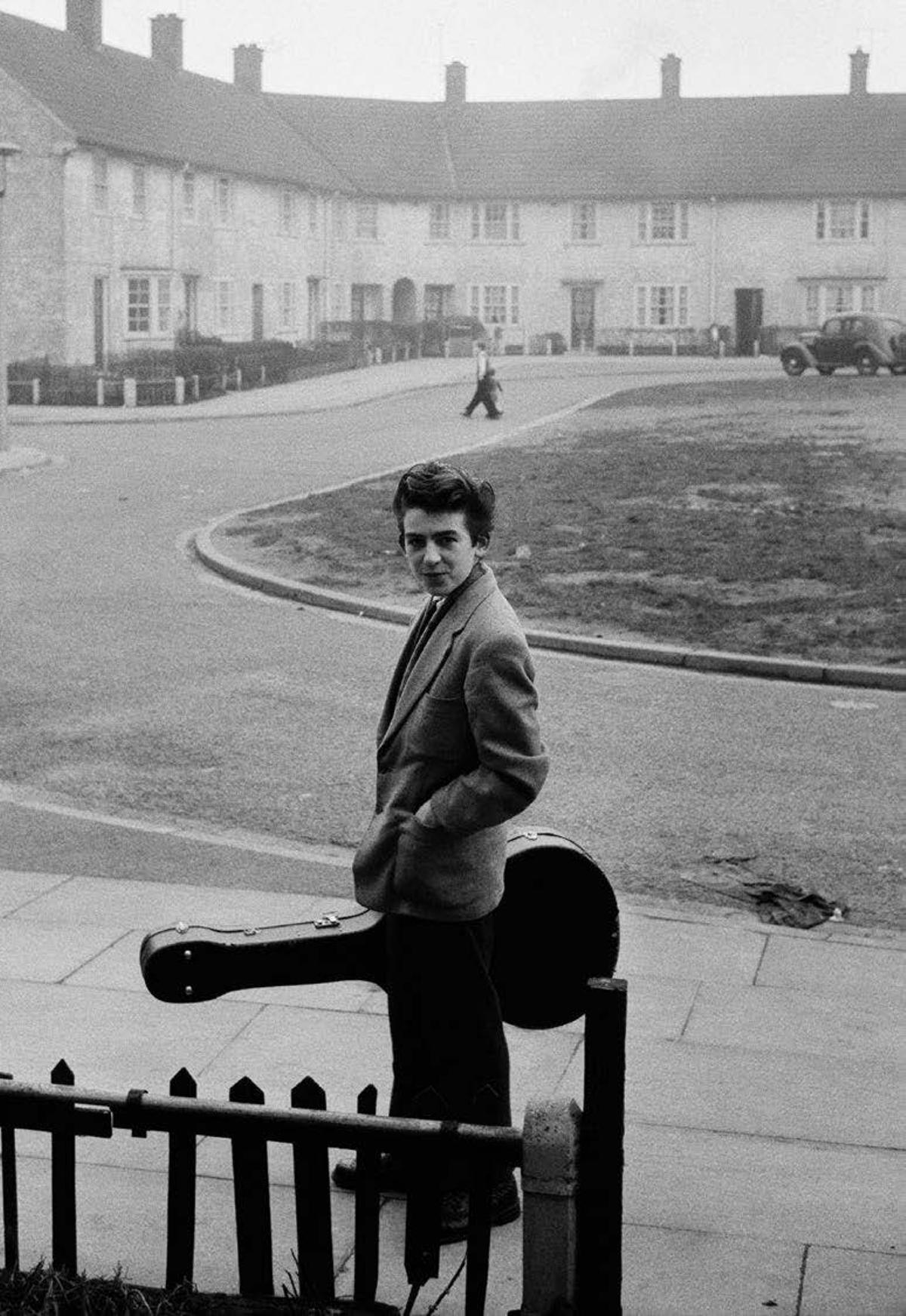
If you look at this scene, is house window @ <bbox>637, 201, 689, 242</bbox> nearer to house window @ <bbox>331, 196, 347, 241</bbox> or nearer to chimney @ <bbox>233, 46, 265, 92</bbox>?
house window @ <bbox>331, 196, 347, 241</bbox>

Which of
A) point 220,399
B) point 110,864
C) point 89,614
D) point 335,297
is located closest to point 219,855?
point 110,864

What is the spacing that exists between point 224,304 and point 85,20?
9518mm

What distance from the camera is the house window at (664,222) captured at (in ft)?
227

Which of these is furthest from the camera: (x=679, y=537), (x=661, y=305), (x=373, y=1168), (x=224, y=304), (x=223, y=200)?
(x=661, y=305)

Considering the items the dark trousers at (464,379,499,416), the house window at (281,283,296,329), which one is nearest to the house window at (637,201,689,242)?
the house window at (281,283,296,329)

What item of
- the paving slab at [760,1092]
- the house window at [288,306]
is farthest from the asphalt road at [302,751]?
the house window at [288,306]

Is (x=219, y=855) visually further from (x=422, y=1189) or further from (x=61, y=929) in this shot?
(x=422, y=1189)

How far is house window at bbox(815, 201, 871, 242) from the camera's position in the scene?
6850 cm

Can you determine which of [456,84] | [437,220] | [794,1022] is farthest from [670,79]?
[794,1022]

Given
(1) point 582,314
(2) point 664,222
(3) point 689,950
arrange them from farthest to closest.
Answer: (1) point 582,314
(2) point 664,222
(3) point 689,950

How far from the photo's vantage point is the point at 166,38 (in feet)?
206

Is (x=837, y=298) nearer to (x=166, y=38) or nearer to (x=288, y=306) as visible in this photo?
(x=288, y=306)

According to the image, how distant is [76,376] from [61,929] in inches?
1551

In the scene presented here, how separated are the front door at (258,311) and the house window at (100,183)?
9957 mm
